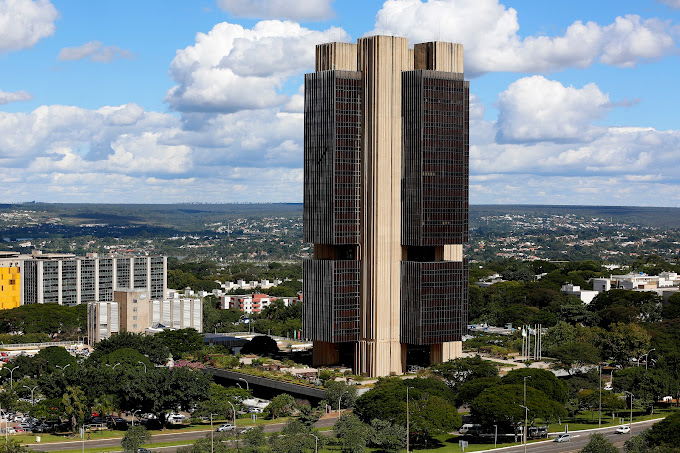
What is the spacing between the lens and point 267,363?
554 feet

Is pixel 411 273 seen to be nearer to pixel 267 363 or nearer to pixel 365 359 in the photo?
pixel 365 359

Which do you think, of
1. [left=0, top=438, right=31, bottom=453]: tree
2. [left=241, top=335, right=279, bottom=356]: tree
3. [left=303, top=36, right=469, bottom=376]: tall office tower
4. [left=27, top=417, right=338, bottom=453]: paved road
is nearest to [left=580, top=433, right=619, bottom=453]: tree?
[left=27, top=417, right=338, bottom=453]: paved road

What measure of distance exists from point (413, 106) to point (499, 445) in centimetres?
5579

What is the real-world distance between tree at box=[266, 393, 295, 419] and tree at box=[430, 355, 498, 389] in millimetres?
22159

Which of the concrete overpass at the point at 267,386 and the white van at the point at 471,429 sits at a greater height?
the concrete overpass at the point at 267,386

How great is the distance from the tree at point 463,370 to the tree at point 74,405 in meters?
48.8

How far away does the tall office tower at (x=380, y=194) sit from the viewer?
15738cm

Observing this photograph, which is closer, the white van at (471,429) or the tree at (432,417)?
the tree at (432,417)

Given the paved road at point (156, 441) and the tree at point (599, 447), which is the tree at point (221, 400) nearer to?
the paved road at point (156, 441)

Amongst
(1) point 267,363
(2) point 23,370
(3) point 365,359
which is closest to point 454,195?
(3) point 365,359

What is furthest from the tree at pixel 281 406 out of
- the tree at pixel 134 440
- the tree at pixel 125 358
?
the tree at pixel 134 440

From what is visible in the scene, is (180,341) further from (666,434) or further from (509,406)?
(666,434)

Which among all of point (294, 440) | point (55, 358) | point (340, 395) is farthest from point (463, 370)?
point (55, 358)

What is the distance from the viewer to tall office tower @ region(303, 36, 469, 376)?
157 metres
